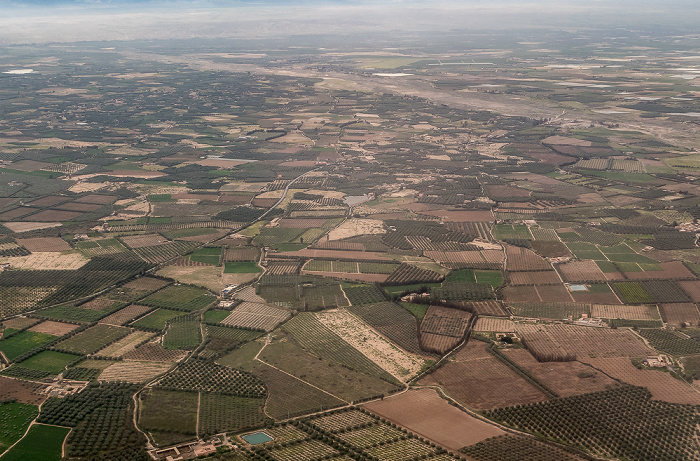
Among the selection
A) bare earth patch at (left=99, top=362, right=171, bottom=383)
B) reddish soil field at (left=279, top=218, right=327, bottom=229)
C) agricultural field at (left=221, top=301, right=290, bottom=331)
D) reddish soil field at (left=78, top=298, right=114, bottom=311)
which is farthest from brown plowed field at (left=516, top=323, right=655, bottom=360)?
reddish soil field at (left=78, top=298, right=114, bottom=311)

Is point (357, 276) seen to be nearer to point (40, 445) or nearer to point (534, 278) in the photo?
point (534, 278)

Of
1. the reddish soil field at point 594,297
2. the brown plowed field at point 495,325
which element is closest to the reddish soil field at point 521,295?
the reddish soil field at point 594,297

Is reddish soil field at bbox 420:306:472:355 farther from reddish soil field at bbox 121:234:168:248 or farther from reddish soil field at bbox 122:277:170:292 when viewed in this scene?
reddish soil field at bbox 121:234:168:248

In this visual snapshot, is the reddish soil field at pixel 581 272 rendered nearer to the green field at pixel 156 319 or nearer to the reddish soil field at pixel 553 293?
the reddish soil field at pixel 553 293

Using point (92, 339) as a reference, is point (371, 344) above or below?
below

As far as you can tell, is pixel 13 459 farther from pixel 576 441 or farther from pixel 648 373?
pixel 648 373

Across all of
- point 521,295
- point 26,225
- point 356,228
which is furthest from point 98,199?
point 521,295
